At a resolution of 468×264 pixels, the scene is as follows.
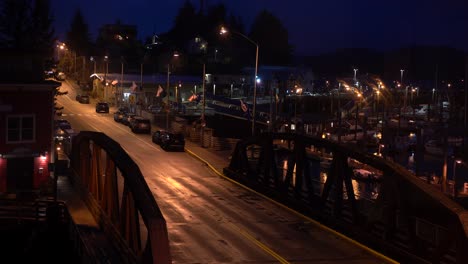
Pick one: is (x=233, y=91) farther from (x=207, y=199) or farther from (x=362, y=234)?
(x=362, y=234)

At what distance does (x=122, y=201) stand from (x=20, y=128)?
65.7 ft

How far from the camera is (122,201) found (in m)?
18.0

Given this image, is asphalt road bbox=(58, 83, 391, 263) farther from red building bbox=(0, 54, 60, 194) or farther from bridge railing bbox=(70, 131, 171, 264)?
red building bbox=(0, 54, 60, 194)

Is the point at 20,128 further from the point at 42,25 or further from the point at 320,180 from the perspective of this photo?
the point at 42,25

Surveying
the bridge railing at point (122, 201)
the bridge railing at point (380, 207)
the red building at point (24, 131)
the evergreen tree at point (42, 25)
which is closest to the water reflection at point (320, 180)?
the bridge railing at point (380, 207)

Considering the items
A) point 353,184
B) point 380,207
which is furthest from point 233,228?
point 353,184

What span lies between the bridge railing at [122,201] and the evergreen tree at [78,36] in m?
130

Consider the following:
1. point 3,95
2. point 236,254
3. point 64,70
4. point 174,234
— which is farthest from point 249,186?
point 64,70

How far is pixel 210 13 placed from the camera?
177375 mm

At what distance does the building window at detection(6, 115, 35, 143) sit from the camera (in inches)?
1391

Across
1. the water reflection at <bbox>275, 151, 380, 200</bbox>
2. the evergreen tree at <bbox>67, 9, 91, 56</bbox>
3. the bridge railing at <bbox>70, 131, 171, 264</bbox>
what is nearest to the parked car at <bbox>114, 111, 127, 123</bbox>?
the water reflection at <bbox>275, 151, 380, 200</bbox>

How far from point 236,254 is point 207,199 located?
969cm

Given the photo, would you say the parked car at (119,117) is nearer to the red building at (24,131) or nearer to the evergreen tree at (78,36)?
the red building at (24,131)

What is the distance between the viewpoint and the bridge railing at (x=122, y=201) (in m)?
13.3
